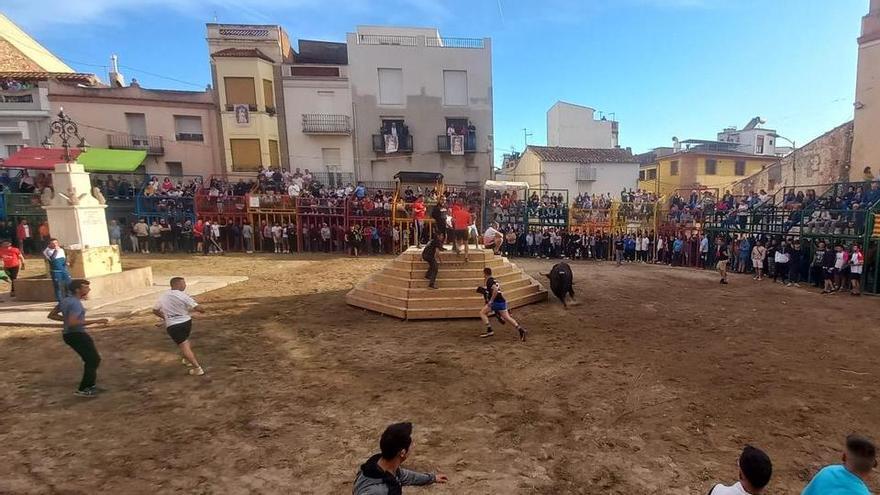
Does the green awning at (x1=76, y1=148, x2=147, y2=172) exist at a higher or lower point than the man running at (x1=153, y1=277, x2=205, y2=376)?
higher

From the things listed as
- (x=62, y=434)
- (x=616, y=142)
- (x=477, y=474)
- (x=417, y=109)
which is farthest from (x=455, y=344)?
(x=616, y=142)

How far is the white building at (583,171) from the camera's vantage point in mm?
35719

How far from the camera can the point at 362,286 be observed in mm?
12039

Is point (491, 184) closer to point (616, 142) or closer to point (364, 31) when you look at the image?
point (364, 31)

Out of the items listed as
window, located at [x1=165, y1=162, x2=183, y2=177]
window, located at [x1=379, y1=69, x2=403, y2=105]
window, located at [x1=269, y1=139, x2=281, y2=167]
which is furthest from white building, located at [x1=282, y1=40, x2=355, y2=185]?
window, located at [x1=165, y1=162, x2=183, y2=177]

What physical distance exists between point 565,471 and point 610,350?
4046mm

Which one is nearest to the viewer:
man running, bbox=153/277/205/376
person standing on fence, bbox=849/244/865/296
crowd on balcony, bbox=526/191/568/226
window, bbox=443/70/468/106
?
man running, bbox=153/277/205/376

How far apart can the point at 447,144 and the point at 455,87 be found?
4.25 metres

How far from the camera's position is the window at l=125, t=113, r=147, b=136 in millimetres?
28109

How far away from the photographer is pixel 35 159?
2397 centimetres

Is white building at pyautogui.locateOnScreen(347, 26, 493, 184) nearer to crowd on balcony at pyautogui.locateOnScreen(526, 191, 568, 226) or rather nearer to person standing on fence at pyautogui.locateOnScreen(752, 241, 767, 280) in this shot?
crowd on balcony at pyautogui.locateOnScreen(526, 191, 568, 226)

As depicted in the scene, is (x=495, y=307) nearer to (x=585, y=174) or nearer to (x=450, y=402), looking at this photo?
(x=450, y=402)

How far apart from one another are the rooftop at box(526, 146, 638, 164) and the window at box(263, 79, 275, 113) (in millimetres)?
20815

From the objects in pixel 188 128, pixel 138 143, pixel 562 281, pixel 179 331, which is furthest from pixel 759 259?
pixel 138 143
